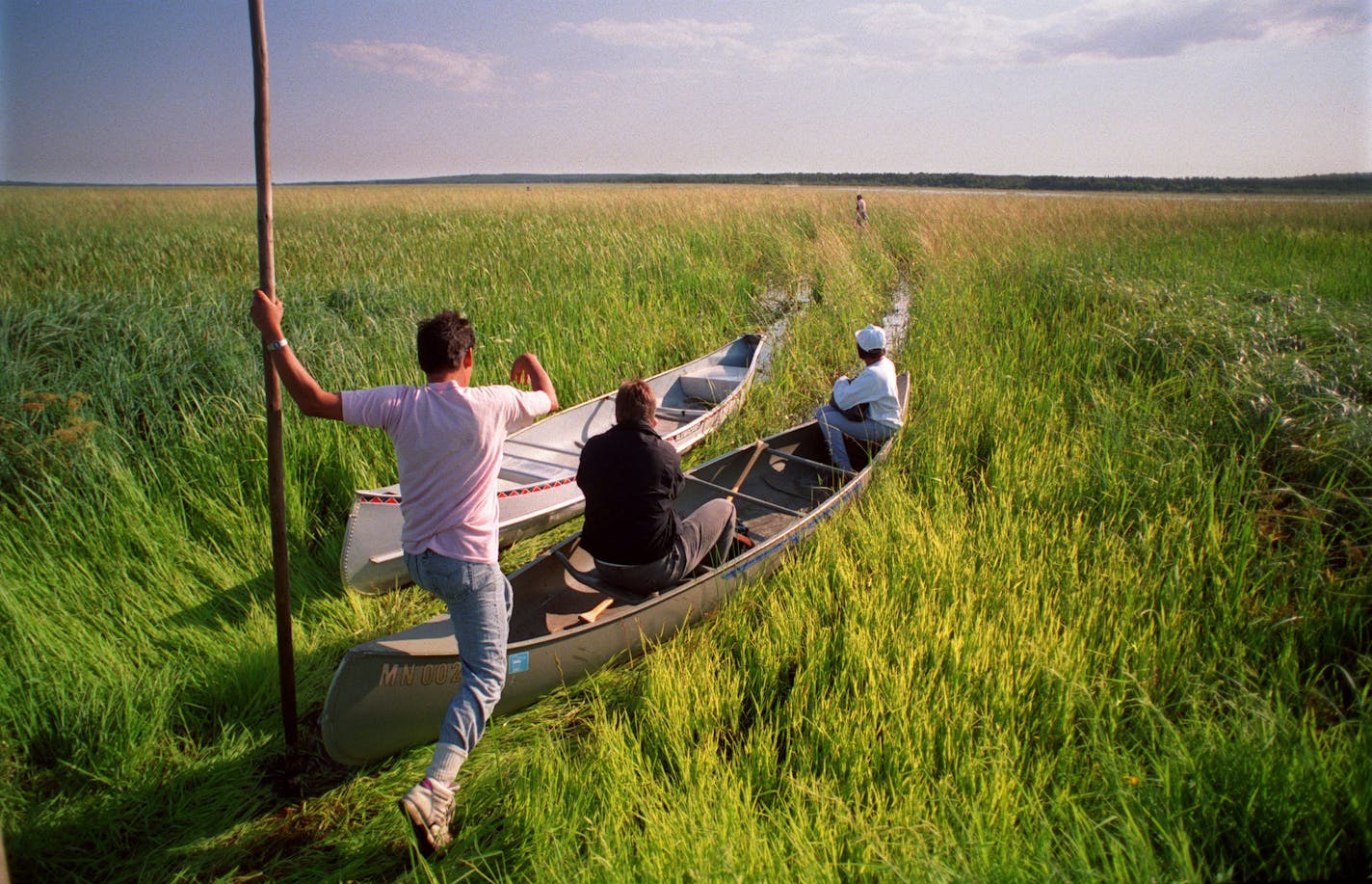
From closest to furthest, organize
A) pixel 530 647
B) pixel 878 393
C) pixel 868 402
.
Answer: pixel 530 647 < pixel 878 393 < pixel 868 402

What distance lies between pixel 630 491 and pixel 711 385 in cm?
465

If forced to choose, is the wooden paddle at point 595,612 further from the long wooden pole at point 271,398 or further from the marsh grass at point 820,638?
the long wooden pole at point 271,398

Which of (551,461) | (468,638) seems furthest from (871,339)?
(468,638)

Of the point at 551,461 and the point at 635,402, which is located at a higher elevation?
the point at 635,402

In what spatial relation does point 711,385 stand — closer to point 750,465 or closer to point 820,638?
point 750,465

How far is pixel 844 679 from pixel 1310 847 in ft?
5.38

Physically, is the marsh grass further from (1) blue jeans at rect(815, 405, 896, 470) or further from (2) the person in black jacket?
(2) the person in black jacket

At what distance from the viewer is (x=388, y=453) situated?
230 inches

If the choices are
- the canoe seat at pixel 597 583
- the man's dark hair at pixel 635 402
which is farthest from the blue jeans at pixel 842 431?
the man's dark hair at pixel 635 402

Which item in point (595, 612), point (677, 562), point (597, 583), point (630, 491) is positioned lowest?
point (595, 612)

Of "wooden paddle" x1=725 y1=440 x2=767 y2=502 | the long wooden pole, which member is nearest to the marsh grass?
the long wooden pole

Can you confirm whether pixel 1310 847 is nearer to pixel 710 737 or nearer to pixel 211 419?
pixel 710 737

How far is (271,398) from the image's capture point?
294 centimetres

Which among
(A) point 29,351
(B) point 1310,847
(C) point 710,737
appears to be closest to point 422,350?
(C) point 710,737
